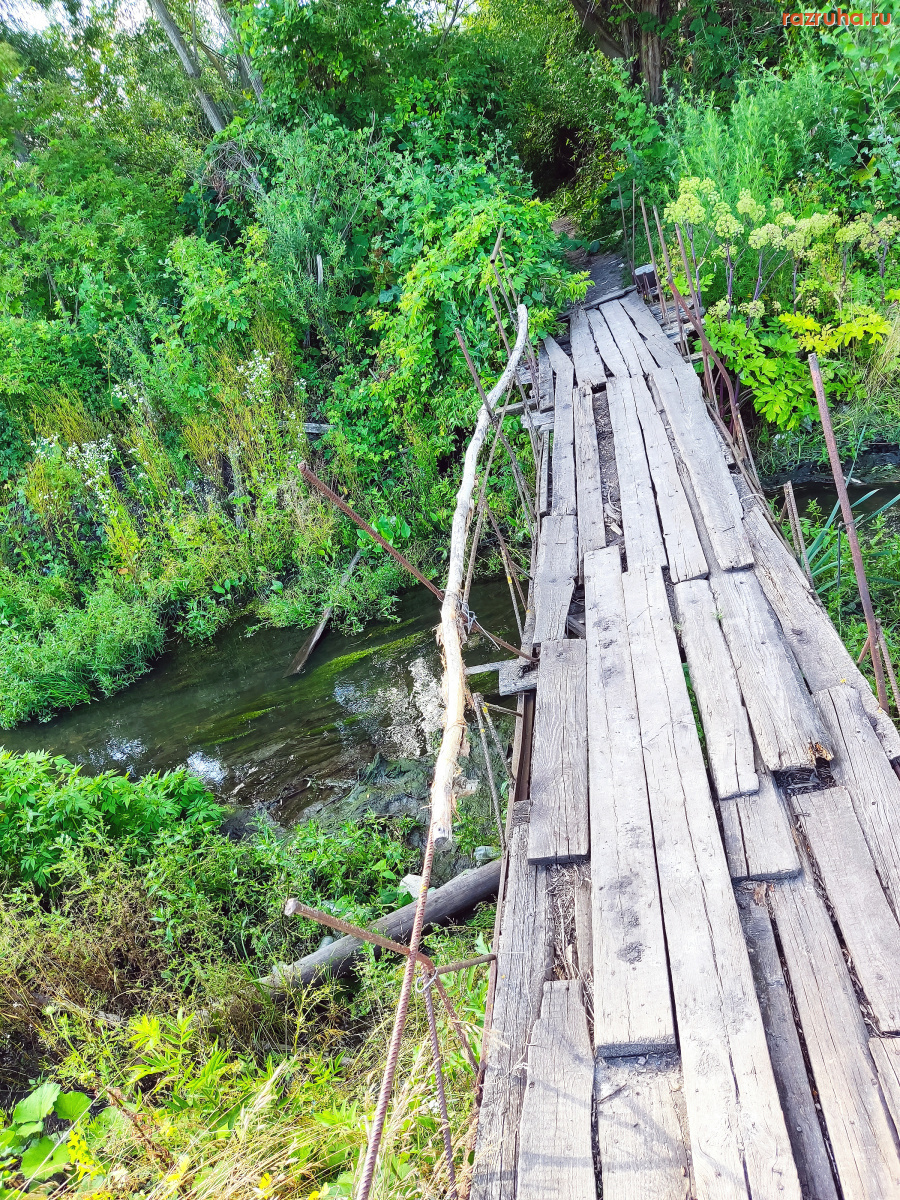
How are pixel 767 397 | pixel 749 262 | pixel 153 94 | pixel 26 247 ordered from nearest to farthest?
1. pixel 767 397
2. pixel 749 262
3. pixel 26 247
4. pixel 153 94

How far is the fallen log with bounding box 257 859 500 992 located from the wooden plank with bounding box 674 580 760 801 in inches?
53.3

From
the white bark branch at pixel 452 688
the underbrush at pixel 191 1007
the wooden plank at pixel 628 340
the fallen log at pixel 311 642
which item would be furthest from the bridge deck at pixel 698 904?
the fallen log at pixel 311 642

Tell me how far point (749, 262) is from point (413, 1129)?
20.3ft

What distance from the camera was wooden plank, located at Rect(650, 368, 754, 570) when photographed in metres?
3.21

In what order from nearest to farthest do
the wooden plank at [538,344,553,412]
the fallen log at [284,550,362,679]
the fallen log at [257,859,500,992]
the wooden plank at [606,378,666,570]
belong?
the fallen log at [257,859,500,992]
the wooden plank at [606,378,666,570]
the wooden plank at [538,344,553,412]
the fallen log at [284,550,362,679]

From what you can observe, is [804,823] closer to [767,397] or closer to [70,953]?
[70,953]

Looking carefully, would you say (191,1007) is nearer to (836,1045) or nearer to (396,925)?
(396,925)

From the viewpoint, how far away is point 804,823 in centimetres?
193

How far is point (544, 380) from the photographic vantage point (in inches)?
230

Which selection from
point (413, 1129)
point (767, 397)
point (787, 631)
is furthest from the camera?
point (767, 397)

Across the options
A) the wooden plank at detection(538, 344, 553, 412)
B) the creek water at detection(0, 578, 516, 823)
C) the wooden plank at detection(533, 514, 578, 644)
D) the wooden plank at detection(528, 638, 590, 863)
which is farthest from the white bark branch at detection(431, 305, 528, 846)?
the wooden plank at detection(538, 344, 553, 412)

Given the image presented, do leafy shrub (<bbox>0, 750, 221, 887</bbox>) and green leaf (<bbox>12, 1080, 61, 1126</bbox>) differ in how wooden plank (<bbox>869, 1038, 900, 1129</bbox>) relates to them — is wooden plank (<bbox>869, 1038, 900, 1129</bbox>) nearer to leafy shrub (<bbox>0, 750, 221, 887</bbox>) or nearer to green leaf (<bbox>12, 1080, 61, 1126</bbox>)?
green leaf (<bbox>12, 1080, 61, 1126</bbox>)

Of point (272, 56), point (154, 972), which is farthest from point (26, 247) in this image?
point (154, 972)

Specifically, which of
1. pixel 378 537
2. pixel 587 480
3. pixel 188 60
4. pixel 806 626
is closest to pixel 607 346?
pixel 587 480
